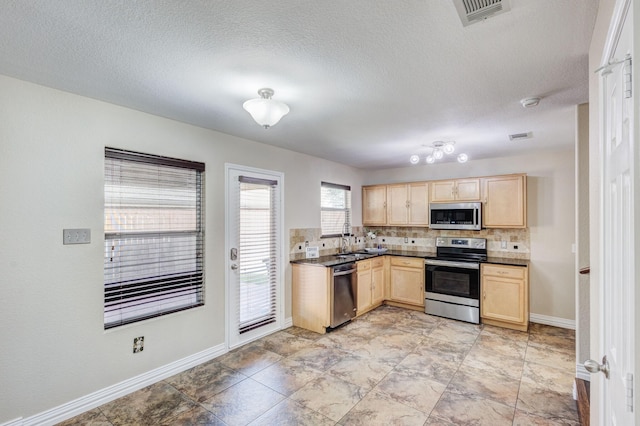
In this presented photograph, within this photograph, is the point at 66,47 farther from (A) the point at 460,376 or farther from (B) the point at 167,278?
(A) the point at 460,376

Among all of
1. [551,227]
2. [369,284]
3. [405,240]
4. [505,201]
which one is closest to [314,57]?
[369,284]

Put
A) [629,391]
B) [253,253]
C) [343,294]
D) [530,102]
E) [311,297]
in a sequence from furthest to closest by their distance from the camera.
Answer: [343,294] → [311,297] → [253,253] → [530,102] → [629,391]

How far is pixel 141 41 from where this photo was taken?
1.67 metres

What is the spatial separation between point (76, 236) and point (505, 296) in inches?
192

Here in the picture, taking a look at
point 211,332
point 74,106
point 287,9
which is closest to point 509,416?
point 211,332

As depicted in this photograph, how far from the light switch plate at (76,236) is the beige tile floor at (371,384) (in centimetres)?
134

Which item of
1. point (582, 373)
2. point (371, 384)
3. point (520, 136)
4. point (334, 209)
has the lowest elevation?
point (371, 384)

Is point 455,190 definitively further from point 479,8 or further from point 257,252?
point 479,8

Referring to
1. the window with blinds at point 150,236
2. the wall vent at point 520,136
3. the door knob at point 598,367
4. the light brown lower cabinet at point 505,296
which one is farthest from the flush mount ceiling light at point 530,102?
the window with blinds at point 150,236

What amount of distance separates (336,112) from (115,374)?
2959mm

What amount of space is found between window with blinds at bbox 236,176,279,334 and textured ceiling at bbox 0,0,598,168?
1.07 m

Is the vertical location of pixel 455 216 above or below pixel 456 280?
above

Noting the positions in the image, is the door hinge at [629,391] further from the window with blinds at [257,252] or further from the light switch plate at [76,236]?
the window with blinds at [257,252]

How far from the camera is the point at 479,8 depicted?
4.51ft
